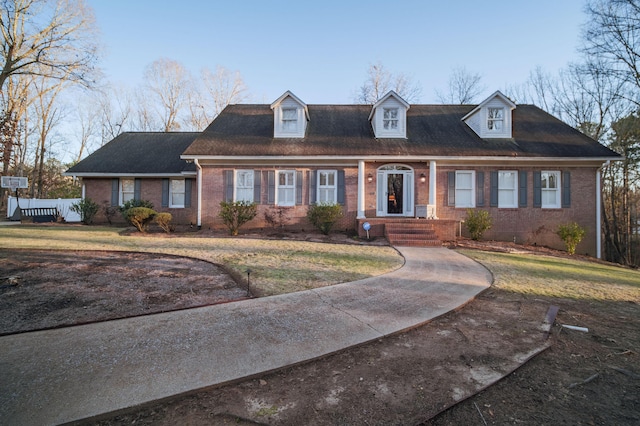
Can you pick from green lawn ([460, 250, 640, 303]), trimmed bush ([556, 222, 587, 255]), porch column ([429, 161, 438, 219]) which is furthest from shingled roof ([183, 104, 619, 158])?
green lawn ([460, 250, 640, 303])

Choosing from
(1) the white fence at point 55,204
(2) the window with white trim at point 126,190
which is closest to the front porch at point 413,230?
(2) the window with white trim at point 126,190

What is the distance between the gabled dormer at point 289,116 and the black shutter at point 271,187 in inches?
86.4

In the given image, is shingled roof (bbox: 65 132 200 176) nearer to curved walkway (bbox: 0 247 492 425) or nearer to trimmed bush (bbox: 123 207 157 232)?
trimmed bush (bbox: 123 207 157 232)

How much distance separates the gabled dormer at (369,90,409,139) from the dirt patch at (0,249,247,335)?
1075 centimetres

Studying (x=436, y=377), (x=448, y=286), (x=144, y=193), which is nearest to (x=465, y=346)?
(x=436, y=377)

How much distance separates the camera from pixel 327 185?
13352 mm

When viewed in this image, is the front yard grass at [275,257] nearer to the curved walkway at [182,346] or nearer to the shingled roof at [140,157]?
the curved walkway at [182,346]

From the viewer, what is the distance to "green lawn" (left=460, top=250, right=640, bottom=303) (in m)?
5.37

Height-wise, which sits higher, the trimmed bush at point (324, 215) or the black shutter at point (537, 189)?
the black shutter at point (537, 189)

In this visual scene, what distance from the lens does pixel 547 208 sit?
12.9 m

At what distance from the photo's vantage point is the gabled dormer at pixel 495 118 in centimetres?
1412

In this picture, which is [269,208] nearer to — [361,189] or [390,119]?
[361,189]

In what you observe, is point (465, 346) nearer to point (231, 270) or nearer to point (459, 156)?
point (231, 270)

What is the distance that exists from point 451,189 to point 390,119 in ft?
14.3
